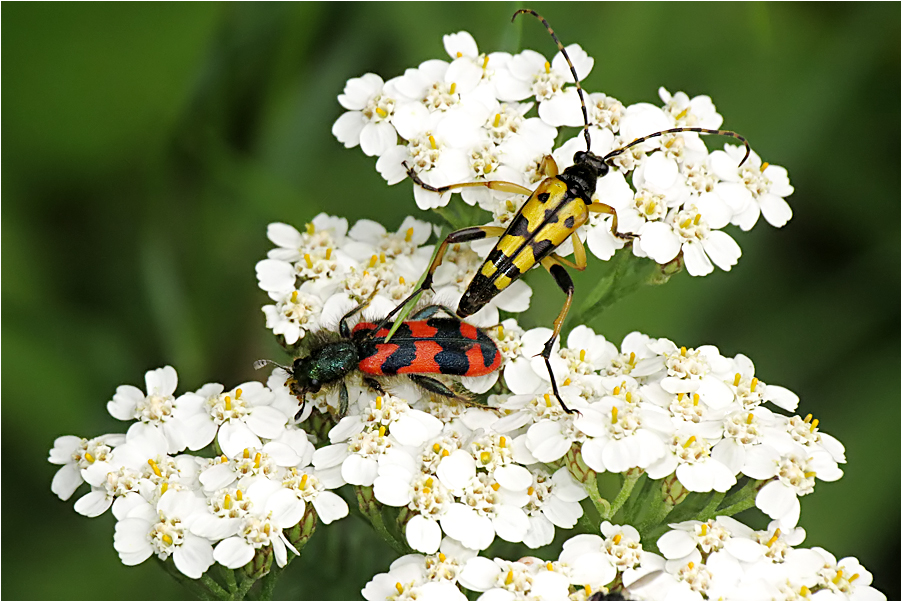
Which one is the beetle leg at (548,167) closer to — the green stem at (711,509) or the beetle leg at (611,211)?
the beetle leg at (611,211)

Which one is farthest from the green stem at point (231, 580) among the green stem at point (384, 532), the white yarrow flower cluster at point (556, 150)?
the white yarrow flower cluster at point (556, 150)

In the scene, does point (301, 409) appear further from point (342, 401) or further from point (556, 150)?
point (556, 150)

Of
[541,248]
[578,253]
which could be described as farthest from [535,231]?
[578,253]

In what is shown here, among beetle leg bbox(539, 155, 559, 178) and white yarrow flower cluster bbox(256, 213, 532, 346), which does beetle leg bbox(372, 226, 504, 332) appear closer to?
white yarrow flower cluster bbox(256, 213, 532, 346)

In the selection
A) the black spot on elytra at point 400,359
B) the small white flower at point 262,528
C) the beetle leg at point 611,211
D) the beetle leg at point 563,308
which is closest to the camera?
the small white flower at point 262,528

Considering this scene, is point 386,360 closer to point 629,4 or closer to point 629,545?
point 629,545

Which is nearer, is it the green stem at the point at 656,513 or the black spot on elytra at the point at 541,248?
the green stem at the point at 656,513
